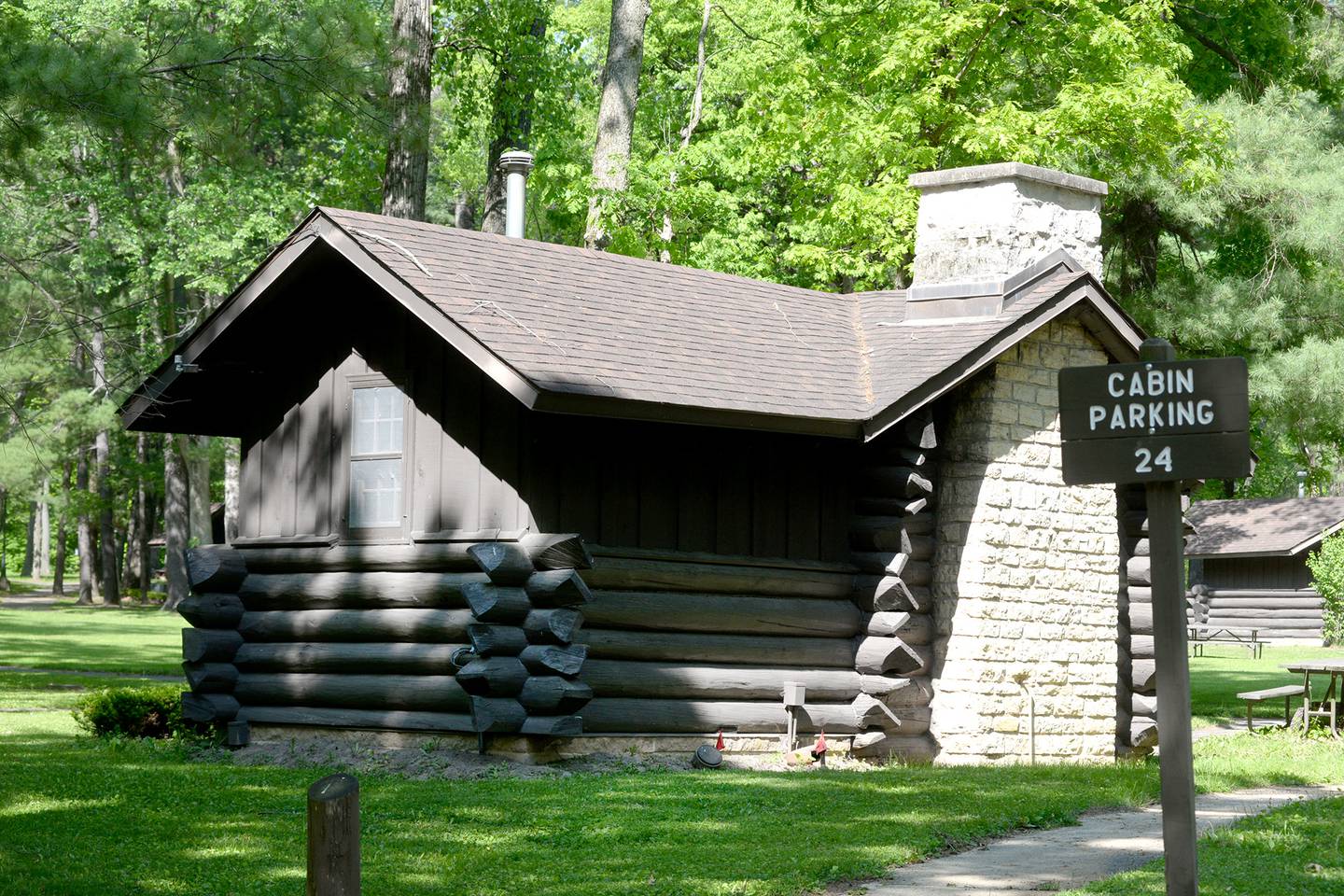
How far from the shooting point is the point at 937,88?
23078mm

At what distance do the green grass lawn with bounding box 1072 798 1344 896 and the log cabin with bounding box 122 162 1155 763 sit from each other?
491 centimetres

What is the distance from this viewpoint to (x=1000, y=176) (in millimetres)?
16109

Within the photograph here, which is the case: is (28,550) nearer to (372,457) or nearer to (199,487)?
(199,487)

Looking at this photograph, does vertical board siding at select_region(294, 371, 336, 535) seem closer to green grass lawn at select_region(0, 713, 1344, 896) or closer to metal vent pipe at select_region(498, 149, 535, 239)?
green grass lawn at select_region(0, 713, 1344, 896)

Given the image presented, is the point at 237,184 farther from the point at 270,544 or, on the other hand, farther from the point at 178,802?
the point at 178,802

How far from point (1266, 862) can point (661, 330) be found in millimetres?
7750

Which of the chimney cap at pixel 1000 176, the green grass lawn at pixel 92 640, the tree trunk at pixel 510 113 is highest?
the tree trunk at pixel 510 113

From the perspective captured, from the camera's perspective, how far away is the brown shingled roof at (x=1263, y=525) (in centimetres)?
4716

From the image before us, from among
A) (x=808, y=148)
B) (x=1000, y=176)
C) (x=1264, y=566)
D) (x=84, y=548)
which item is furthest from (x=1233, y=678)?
(x=84, y=548)

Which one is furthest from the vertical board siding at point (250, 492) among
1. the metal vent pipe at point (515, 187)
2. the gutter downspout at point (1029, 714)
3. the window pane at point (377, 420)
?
the gutter downspout at point (1029, 714)

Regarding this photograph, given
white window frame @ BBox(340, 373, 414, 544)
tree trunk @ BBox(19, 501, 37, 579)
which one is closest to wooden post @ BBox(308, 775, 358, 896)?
white window frame @ BBox(340, 373, 414, 544)

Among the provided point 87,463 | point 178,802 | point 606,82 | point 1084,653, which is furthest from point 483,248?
point 87,463

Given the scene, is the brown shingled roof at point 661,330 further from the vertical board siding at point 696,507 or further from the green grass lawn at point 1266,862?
the green grass lawn at point 1266,862

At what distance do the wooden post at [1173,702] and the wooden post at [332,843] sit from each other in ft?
10.3
